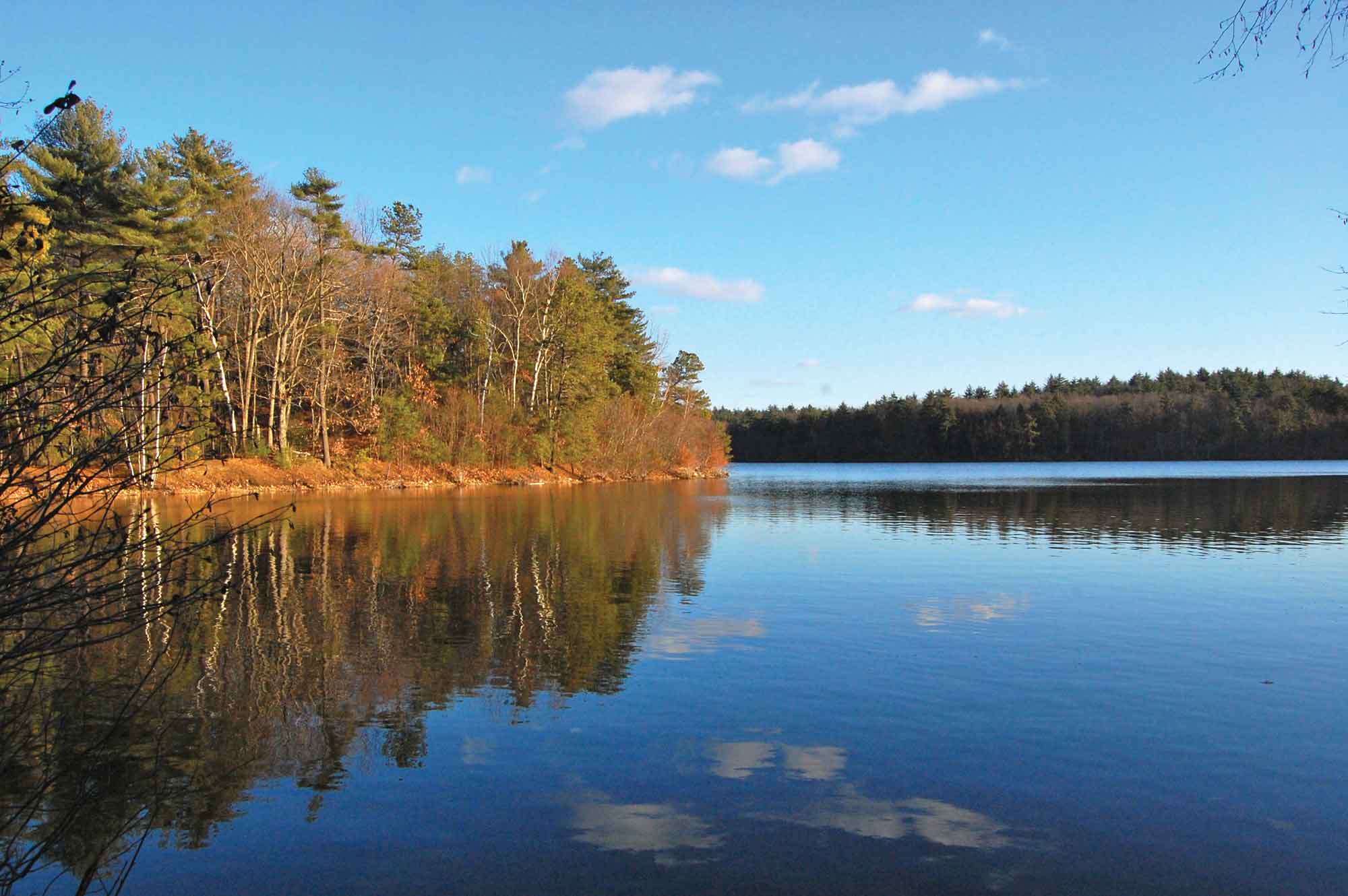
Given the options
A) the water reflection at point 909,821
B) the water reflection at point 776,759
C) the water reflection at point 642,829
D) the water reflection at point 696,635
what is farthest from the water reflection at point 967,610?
the water reflection at point 642,829

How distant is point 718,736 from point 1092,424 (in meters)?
133

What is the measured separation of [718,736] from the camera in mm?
8023

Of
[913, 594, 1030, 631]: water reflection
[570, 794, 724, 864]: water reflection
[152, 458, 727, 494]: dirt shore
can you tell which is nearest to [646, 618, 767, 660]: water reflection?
[913, 594, 1030, 631]: water reflection

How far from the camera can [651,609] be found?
14.1 metres

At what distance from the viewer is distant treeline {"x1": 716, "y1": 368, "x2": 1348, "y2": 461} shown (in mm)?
115875

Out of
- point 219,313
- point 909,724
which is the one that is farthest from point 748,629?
point 219,313

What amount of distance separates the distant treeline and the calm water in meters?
116

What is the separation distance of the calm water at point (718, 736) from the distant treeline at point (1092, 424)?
116 metres

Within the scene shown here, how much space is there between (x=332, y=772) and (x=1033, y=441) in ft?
437

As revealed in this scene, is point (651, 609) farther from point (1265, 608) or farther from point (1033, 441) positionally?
point (1033, 441)

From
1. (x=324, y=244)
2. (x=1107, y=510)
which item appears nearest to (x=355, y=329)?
Answer: (x=324, y=244)

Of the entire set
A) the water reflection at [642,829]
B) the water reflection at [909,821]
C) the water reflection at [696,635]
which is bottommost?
the water reflection at [642,829]

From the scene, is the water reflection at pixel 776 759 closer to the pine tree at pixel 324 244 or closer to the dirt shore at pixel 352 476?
the dirt shore at pixel 352 476

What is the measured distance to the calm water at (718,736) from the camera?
18.6 feet
